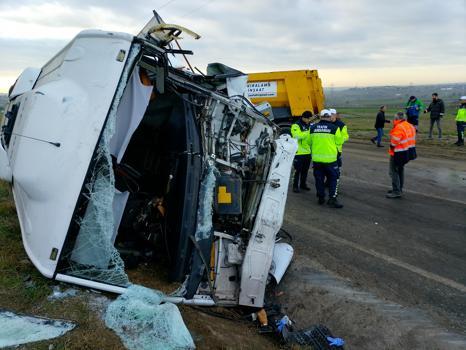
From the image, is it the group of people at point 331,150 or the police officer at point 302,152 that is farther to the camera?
the police officer at point 302,152

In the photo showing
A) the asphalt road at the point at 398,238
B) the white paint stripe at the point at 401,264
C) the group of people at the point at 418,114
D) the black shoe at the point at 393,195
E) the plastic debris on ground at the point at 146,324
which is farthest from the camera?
the group of people at the point at 418,114

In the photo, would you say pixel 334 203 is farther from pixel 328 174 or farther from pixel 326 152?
pixel 326 152

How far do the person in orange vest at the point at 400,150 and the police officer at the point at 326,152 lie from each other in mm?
1026

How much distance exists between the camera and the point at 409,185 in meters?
8.48

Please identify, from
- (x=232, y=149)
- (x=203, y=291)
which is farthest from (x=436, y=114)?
(x=203, y=291)

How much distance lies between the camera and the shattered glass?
9.90ft

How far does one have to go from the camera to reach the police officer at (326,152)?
712 cm

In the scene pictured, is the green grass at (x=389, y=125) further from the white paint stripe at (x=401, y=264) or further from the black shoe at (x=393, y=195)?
the white paint stripe at (x=401, y=264)

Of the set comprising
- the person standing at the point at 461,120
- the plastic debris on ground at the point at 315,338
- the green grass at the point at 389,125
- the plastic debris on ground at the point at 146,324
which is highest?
the person standing at the point at 461,120

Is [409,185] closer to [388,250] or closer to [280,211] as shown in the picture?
[388,250]

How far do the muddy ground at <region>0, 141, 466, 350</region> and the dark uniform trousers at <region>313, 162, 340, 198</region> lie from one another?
305mm

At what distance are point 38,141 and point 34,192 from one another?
36 centimetres

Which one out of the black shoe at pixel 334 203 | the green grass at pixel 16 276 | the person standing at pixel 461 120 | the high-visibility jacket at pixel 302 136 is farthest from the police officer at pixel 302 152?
the person standing at pixel 461 120

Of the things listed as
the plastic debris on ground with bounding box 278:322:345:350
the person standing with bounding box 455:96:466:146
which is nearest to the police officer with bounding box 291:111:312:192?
the plastic debris on ground with bounding box 278:322:345:350
